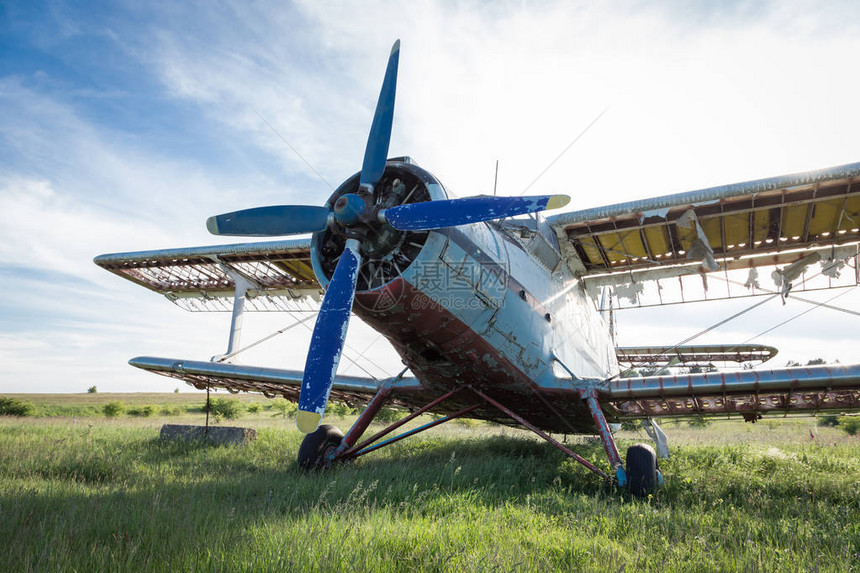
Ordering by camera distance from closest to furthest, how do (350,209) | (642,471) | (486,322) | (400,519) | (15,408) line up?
(400,519)
(350,209)
(642,471)
(486,322)
(15,408)

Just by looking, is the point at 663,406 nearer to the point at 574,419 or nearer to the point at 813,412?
the point at 574,419

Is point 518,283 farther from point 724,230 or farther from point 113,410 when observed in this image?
point 113,410

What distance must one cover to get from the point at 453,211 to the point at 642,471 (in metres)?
4.05

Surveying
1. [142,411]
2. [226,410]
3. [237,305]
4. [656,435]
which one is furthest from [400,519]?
[142,411]

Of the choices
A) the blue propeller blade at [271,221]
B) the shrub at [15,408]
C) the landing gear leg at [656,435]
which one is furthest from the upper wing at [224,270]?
the shrub at [15,408]

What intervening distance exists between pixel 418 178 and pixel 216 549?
409 cm

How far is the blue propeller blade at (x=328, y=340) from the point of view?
14.7 ft

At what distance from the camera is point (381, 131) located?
17.7 feet

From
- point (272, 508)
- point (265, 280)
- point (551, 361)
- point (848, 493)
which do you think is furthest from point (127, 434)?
point (848, 493)

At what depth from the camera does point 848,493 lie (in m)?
5.59

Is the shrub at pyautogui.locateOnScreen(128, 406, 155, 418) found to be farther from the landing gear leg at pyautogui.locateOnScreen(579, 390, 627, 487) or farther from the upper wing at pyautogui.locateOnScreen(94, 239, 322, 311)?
the landing gear leg at pyautogui.locateOnScreen(579, 390, 627, 487)

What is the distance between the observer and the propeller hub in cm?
496

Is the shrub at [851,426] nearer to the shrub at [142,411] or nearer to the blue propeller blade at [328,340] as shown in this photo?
the blue propeller blade at [328,340]

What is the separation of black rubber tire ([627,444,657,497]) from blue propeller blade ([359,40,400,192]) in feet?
15.5
